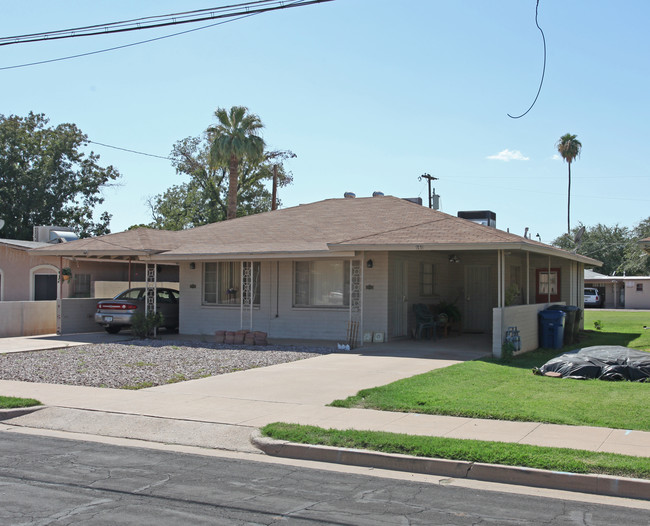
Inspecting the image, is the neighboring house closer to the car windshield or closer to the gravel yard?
the car windshield

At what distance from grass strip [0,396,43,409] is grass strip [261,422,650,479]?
13.3 ft

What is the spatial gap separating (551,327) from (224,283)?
31.7 ft

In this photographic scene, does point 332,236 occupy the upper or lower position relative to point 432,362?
upper

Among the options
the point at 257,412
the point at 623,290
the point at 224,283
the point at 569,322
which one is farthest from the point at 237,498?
the point at 623,290

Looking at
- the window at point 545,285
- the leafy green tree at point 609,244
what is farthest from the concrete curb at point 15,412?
the leafy green tree at point 609,244

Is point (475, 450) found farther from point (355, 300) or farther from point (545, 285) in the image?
point (545, 285)

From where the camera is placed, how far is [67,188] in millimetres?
47469

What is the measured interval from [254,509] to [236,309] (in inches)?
613

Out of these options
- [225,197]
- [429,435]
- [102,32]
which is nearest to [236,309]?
[102,32]

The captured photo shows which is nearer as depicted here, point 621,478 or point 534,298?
point 621,478

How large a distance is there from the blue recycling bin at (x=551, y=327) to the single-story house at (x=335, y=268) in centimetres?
40

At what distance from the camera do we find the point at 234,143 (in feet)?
125

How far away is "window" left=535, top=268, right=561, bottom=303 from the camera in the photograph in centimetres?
2450

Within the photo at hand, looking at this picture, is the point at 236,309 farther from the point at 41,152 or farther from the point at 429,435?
the point at 41,152
